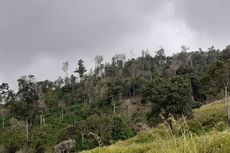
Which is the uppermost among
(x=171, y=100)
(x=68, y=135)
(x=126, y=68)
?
(x=126, y=68)

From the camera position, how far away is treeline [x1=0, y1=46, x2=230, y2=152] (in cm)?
4888

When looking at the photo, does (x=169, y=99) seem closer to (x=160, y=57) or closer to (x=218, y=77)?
(x=218, y=77)

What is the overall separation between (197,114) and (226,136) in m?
43.5

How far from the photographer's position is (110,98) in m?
99.3

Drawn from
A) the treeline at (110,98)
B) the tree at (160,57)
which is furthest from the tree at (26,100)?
the tree at (160,57)

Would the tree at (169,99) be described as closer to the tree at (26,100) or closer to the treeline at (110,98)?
the treeline at (110,98)

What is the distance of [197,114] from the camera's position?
49781mm

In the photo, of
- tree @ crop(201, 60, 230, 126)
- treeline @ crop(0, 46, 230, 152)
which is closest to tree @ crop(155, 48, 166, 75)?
treeline @ crop(0, 46, 230, 152)

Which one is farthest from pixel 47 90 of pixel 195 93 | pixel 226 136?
pixel 226 136

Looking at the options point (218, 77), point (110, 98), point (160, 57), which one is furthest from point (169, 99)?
point (160, 57)

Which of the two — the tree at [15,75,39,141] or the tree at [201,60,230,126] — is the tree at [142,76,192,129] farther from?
the tree at [15,75,39,141]

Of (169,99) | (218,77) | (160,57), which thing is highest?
(160,57)

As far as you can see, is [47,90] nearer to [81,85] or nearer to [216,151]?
[81,85]

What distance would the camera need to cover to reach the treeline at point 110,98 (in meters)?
48.9
